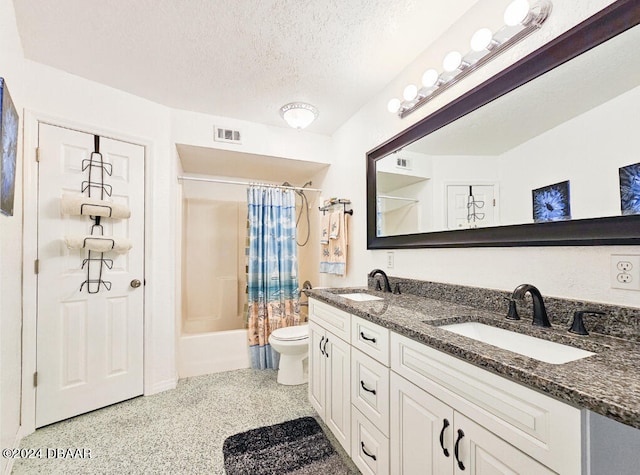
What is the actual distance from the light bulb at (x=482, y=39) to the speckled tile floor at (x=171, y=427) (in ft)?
7.19

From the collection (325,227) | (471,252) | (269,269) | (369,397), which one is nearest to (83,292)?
(269,269)

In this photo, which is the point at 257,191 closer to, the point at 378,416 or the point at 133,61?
the point at 133,61

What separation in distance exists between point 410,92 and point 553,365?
64.5 inches

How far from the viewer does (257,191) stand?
2.85 m

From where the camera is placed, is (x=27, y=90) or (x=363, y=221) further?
(x=363, y=221)

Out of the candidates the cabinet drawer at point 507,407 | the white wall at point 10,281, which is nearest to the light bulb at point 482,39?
the cabinet drawer at point 507,407

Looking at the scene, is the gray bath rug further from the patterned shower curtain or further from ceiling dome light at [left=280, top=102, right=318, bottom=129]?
ceiling dome light at [left=280, top=102, right=318, bottom=129]

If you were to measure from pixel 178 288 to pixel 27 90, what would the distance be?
1.71 meters

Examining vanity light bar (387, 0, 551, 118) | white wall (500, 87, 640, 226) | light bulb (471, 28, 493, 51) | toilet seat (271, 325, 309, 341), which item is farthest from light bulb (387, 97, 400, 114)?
toilet seat (271, 325, 309, 341)

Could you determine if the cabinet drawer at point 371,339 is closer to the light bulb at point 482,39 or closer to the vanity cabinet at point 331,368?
the vanity cabinet at point 331,368

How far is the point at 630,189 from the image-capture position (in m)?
0.93

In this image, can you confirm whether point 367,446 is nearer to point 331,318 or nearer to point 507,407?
point 331,318

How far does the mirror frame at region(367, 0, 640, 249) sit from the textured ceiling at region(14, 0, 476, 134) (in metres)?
0.48

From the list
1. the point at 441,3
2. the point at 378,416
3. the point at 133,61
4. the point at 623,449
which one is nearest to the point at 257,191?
the point at 133,61
